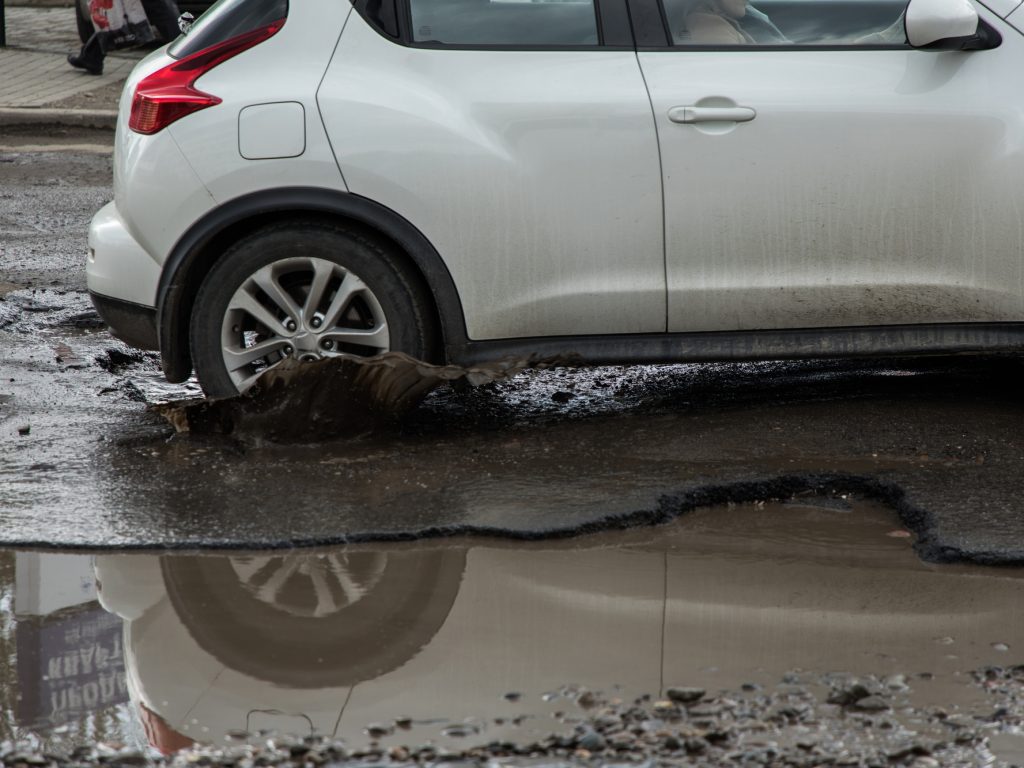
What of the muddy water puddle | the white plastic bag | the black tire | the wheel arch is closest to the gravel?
the muddy water puddle

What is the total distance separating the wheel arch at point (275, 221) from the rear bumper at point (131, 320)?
6 centimetres

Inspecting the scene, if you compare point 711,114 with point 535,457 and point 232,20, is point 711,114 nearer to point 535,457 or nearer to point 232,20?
point 535,457

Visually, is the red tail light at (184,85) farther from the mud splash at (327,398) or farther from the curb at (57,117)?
the curb at (57,117)

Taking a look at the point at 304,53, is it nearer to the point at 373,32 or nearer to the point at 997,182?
the point at 373,32

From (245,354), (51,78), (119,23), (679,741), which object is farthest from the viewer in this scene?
(51,78)

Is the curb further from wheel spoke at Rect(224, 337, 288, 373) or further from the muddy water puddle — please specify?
the muddy water puddle

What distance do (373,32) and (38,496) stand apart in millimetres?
1829

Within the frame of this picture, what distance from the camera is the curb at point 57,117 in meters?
11.6

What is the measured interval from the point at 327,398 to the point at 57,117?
8097 millimetres

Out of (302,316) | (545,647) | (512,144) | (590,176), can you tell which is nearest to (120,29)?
(302,316)

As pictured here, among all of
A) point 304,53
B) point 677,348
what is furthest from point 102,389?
point 677,348

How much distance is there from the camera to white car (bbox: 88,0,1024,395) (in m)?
4.48

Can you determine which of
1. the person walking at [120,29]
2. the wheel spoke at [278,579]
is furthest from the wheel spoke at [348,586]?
the person walking at [120,29]

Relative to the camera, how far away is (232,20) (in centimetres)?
462
